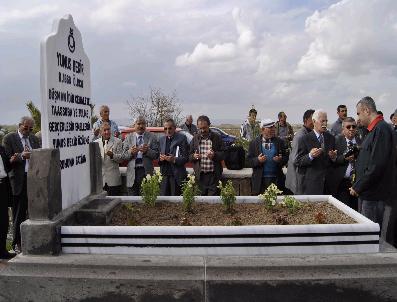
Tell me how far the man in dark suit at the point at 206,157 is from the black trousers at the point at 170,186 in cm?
41

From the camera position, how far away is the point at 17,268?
4000mm

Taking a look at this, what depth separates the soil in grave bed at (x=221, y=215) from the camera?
4.71 metres

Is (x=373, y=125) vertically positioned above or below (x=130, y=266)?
above

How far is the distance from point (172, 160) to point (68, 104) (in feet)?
9.70

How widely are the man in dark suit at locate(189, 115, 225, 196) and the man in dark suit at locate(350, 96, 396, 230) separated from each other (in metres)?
2.69

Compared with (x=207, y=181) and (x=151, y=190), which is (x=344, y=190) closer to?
(x=207, y=181)

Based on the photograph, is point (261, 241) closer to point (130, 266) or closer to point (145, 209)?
point (130, 266)

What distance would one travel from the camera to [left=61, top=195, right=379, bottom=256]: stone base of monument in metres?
4.15

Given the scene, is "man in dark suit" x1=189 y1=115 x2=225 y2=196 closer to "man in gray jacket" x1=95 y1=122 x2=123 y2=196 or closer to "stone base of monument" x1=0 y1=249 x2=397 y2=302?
"man in gray jacket" x1=95 y1=122 x2=123 y2=196

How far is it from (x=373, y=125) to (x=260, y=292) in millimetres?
2667

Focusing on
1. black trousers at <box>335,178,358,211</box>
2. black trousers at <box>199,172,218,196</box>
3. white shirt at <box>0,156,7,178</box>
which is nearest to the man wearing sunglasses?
black trousers at <box>335,178,358,211</box>

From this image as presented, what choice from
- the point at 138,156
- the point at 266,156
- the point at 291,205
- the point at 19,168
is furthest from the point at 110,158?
the point at 291,205

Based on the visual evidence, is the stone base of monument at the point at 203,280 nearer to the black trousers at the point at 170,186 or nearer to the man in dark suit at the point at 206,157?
the man in dark suit at the point at 206,157

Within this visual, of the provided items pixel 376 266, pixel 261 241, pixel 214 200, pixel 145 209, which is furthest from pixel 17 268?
pixel 376 266
